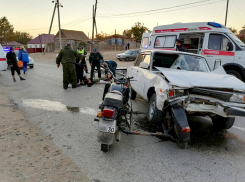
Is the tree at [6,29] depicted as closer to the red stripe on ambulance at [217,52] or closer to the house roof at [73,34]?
the house roof at [73,34]

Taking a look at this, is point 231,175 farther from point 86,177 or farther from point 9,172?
point 9,172

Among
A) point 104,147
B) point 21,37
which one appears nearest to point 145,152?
point 104,147

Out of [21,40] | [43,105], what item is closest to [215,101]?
[43,105]

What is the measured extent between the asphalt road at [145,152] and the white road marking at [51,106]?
0.28ft

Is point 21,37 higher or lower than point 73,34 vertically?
higher

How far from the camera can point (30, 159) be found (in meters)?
3.09

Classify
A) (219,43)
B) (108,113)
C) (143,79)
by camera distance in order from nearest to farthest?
(108,113) < (143,79) < (219,43)

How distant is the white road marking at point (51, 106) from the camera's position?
558cm

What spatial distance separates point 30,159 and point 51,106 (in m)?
3.06

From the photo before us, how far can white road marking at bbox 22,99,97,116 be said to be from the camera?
5.58 meters

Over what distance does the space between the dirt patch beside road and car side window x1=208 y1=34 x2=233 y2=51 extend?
7722 millimetres

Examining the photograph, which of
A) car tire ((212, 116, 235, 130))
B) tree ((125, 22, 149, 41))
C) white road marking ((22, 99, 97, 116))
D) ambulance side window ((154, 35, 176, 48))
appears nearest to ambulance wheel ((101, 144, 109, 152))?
white road marking ((22, 99, 97, 116))

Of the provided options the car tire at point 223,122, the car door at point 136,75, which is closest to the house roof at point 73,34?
the car door at point 136,75

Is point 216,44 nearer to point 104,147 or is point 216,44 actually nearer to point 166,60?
point 166,60
